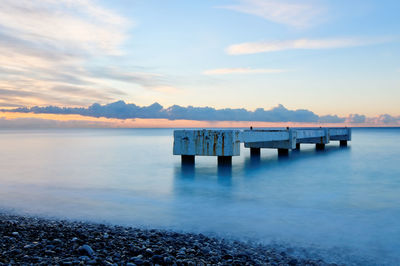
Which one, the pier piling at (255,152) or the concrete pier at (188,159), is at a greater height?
the concrete pier at (188,159)

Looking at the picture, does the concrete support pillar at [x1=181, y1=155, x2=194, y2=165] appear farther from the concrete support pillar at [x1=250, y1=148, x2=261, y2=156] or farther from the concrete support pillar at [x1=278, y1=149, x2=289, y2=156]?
the concrete support pillar at [x1=278, y1=149, x2=289, y2=156]

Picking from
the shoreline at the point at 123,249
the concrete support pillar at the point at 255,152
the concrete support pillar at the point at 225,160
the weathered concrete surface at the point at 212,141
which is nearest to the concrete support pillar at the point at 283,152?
the concrete support pillar at the point at 255,152

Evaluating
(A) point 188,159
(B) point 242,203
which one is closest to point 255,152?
(A) point 188,159

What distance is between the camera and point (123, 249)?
4383 millimetres

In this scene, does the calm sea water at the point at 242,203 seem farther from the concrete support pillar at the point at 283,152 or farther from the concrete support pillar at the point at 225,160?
the concrete support pillar at the point at 283,152

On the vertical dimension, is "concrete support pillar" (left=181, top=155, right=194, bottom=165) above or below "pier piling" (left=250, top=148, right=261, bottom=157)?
above

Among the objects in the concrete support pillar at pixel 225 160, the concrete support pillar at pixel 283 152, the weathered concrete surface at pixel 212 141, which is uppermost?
the weathered concrete surface at pixel 212 141

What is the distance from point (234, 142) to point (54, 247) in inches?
377

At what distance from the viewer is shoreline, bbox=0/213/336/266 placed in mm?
3961

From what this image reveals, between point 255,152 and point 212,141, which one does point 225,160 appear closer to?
point 212,141

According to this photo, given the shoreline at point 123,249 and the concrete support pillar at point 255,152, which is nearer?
the shoreline at point 123,249

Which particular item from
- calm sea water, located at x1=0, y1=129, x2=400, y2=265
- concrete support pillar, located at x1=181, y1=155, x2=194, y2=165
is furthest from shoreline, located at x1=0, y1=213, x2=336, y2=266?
concrete support pillar, located at x1=181, y1=155, x2=194, y2=165

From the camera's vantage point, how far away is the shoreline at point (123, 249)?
396cm

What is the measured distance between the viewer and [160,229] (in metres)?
5.86
